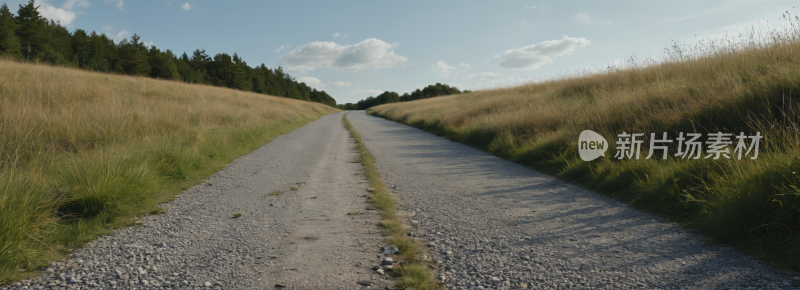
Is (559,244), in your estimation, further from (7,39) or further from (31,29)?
(31,29)

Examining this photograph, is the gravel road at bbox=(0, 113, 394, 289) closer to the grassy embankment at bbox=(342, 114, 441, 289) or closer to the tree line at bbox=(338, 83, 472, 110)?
the grassy embankment at bbox=(342, 114, 441, 289)

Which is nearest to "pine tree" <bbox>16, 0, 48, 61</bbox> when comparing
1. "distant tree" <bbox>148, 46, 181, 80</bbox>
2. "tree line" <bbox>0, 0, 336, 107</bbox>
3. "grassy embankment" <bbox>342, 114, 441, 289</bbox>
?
"tree line" <bbox>0, 0, 336, 107</bbox>

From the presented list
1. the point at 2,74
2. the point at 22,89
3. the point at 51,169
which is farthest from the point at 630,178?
the point at 2,74

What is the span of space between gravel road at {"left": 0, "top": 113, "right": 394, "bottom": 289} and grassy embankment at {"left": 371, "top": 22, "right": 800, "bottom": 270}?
137 inches

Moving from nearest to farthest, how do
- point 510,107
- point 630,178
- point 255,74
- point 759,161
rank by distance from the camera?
1. point 759,161
2. point 630,178
3. point 510,107
4. point 255,74

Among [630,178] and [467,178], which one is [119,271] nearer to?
[467,178]

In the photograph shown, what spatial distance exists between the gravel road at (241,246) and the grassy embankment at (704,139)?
349 cm

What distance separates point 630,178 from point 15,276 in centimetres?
693

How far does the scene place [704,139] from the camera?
6.44 metres

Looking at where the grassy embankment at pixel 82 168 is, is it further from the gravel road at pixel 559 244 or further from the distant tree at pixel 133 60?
the distant tree at pixel 133 60

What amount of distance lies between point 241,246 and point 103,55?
6165 cm

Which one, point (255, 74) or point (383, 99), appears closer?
point (255, 74)

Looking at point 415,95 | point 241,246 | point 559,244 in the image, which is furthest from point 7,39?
point 415,95

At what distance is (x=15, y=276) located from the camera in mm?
2605
